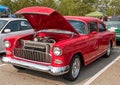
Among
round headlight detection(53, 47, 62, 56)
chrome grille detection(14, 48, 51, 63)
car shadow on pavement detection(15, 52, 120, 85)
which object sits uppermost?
round headlight detection(53, 47, 62, 56)

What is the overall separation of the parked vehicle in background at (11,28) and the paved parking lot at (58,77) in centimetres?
137

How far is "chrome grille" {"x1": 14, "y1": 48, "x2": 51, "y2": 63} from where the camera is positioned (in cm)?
515

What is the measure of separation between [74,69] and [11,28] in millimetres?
3817

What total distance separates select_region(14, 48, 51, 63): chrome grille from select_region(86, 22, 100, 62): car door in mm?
1430

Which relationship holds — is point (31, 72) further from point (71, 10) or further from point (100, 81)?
point (71, 10)

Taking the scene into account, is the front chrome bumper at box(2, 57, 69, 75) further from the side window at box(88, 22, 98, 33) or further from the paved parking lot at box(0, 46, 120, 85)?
the side window at box(88, 22, 98, 33)

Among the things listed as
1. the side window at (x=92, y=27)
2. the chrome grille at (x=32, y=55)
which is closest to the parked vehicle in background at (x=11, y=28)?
the chrome grille at (x=32, y=55)

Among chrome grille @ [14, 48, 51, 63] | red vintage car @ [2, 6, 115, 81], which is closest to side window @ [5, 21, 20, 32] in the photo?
red vintage car @ [2, 6, 115, 81]

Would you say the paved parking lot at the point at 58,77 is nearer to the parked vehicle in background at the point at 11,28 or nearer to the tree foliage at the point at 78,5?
the parked vehicle in background at the point at 11,28

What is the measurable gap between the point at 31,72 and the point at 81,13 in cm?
3272

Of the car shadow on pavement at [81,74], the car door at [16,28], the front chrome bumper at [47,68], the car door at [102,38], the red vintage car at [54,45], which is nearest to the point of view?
the front chrome bumper at [47,68]

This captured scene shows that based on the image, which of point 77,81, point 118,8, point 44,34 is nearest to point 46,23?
point 44,34

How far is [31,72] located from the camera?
608cm

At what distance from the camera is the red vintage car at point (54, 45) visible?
5.00 m
